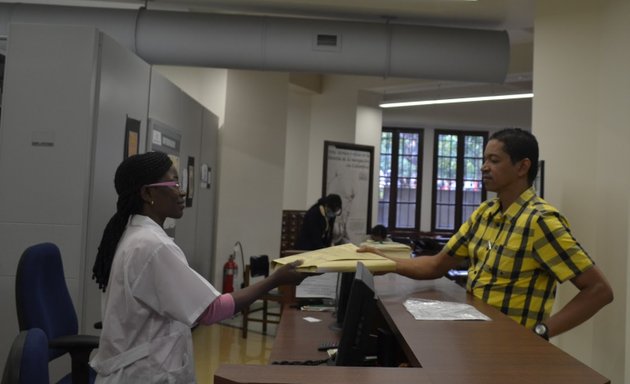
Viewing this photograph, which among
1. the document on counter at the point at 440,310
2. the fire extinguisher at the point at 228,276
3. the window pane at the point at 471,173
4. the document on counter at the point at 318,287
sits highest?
the window pane at the point at 471,173

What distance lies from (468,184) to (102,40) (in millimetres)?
8989

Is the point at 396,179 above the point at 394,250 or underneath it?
above

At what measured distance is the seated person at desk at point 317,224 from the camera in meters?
5.60

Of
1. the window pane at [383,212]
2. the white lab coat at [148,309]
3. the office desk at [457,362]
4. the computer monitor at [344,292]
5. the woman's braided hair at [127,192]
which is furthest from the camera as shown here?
the window pane at [383,212]

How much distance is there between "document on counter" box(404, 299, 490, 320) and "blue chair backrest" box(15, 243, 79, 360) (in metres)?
1.47

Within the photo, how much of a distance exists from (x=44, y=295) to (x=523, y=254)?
1877mm

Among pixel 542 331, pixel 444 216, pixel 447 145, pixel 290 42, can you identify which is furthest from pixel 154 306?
pixel 447 145

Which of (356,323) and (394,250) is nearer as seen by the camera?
(356,323)

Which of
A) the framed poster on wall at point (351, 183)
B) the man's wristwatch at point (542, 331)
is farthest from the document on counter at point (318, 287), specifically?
the framed poster on wall at point (351, 183)

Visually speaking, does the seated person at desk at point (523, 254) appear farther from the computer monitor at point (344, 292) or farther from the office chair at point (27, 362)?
the office chair at point (27, 362)

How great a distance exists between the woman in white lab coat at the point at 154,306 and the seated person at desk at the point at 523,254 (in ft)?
2.17

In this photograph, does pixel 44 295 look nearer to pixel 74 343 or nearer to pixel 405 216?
pixel 74 343

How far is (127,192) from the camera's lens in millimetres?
1754

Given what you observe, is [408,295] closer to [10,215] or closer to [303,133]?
[10,215]
